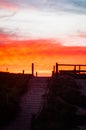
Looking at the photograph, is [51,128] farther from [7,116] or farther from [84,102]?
[84,102]

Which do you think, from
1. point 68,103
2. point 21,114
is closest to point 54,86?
point 68,103

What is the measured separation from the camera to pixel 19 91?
124 feet

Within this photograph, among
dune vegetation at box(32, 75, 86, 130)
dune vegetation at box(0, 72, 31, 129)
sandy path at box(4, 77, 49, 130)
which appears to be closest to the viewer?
dune vegetation at box(32, 75, 86, 130)

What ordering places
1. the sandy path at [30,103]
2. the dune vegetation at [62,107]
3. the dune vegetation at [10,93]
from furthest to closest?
the dune vegetation at [10,93] < the sandy path at [30,103] < the dune vegetation at [62,107]

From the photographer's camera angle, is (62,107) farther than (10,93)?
No

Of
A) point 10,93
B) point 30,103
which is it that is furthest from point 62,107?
point 10,93

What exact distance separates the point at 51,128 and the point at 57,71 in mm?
16999

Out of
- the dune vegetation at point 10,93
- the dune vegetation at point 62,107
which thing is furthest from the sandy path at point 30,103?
the dune vegetation at point 62,107

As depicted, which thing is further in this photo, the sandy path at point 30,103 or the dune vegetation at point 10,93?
the dune vegetation at point 10,93

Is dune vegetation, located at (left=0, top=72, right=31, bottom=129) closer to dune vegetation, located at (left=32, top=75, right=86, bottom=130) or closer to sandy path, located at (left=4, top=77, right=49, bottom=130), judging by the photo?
sandy path, located at (left=4, top=77, right=49, bottom=130)

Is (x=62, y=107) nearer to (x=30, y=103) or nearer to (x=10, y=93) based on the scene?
(x=30, y=103)

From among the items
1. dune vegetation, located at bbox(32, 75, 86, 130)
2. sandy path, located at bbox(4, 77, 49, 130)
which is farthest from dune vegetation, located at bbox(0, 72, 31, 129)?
dune vegetation, located at bbox(32, 75, 86, 130)

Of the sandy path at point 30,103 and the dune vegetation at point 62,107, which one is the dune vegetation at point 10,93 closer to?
the sandy path at point 30,103

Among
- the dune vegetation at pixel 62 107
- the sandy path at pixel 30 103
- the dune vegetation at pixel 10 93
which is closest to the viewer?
the dune vegetation at pixel 62 107
